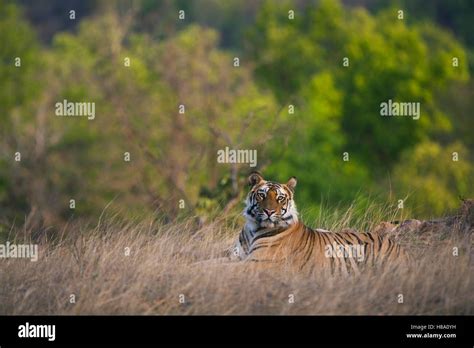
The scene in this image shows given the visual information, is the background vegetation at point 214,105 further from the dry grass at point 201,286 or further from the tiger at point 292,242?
the dry grass at point 201,286

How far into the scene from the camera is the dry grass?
1076 centimetres

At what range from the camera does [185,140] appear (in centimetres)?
5188

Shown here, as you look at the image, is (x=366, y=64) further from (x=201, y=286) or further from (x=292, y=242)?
(x=201, y=286)

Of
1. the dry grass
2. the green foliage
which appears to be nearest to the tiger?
the dry grass

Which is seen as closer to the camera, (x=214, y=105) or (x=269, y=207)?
(x=269, y=207)

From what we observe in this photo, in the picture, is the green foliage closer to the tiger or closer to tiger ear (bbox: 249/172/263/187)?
tiger ear (bbox: 249/172/263/187)

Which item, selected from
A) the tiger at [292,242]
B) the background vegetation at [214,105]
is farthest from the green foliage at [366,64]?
the tiger at [292,242]

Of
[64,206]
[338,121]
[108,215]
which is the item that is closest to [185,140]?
[64,206]

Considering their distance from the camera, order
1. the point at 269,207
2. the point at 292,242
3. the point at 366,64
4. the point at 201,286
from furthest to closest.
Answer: the point at 366,64 → the point at 269,207 → the point at 292,242 → the point at 201,286

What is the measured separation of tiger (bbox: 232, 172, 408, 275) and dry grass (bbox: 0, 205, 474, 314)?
396mm

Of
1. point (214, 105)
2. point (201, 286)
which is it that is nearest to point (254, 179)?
point (201, 286)

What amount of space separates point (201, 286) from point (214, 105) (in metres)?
41.2

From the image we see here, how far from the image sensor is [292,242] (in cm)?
1219
